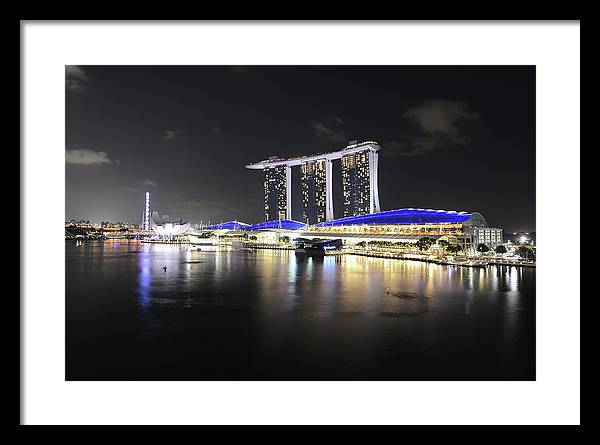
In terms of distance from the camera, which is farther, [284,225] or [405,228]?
[284,225]

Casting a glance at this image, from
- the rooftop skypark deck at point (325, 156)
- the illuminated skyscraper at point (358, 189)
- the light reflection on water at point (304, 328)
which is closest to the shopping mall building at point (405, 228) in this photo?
the illuminated skyscraper at point (358, 189)

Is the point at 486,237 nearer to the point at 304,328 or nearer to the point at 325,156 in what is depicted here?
the point at 325,156

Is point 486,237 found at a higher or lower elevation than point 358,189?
lower

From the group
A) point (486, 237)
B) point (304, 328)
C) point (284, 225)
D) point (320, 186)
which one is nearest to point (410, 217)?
point (486, 237)

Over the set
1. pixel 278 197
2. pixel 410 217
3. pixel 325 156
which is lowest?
pixel 410 217
